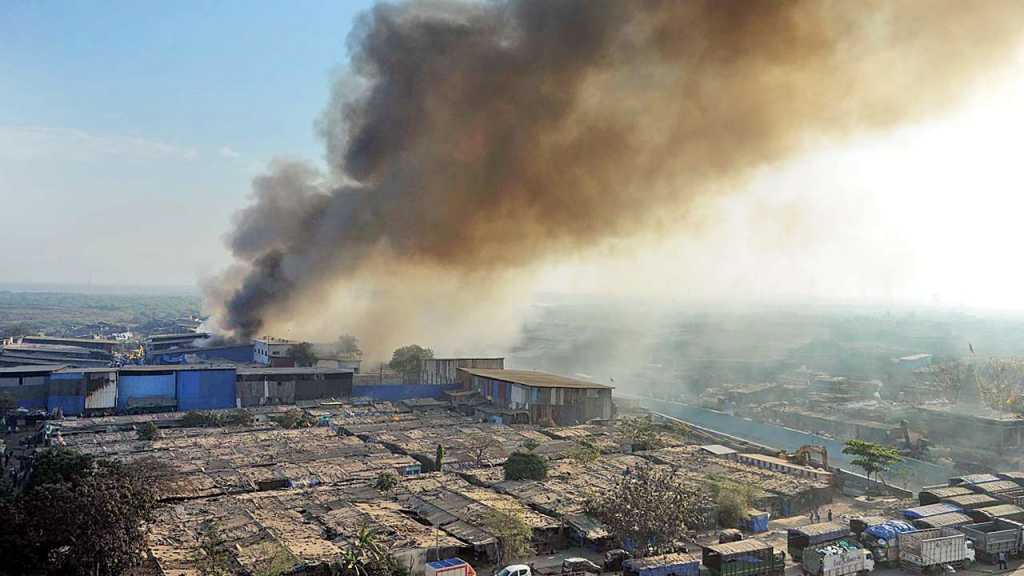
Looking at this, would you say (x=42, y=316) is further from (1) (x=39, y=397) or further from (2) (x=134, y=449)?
(2) (x=134, y=449)

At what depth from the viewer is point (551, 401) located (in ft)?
96.4

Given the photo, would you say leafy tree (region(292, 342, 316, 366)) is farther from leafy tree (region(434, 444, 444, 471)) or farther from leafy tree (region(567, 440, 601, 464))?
leafy tree (region(567, 440, 601, 464))

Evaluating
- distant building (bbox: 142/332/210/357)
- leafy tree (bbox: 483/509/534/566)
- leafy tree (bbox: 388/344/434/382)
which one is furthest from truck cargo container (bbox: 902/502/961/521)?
distant building (bbox: 142/332/210/357)

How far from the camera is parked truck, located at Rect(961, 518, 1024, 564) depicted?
51.1 ft

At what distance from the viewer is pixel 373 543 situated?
13195 mm

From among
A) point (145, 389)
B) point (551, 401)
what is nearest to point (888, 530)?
point (551, 401)

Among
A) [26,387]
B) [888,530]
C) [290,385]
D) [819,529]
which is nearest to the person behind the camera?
[819,529]

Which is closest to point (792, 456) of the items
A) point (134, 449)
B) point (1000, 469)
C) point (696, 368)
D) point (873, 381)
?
point (1000, 469)

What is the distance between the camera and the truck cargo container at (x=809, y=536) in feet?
49.8

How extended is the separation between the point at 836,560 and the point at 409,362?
25.3 meters

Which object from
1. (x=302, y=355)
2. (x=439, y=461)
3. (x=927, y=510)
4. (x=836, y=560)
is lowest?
(x=836, y=560)

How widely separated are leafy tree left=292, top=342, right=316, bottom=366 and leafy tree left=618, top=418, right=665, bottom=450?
50.7ft

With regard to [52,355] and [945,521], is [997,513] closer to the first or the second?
[945,521]

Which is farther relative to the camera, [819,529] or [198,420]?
[198,420]
